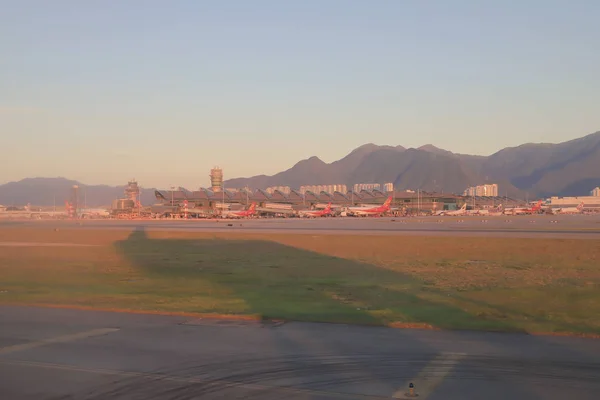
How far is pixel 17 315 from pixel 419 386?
13193 mm

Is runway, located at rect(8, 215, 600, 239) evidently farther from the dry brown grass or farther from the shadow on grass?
the shadow on grass

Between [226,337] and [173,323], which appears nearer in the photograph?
[226,337]

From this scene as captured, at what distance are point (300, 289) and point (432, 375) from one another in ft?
46.5

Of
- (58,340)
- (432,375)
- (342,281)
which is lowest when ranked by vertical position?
(342,281)

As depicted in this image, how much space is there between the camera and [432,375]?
1205cm

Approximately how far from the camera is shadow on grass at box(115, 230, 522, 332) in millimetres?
19156

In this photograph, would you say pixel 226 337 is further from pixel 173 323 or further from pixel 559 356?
pixel 559 356

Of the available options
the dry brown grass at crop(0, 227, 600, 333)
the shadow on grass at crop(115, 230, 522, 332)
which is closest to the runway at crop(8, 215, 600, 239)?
the dry brown grass at crop(0, 227, 600, 333)

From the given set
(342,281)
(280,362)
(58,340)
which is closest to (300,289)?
(342,281)

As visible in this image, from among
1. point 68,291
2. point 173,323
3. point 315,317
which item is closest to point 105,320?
point 173,323

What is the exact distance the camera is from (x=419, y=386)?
37.1ft

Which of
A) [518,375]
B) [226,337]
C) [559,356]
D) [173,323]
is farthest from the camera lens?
[173,323]

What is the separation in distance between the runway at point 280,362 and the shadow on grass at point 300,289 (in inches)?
90.2

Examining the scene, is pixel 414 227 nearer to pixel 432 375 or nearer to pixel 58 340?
pixel 58 340
